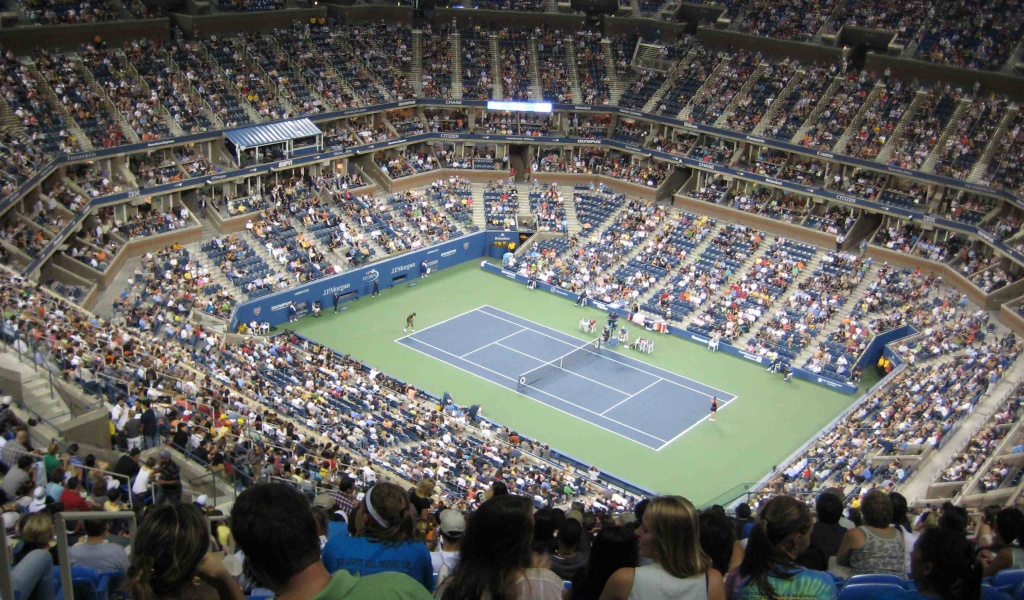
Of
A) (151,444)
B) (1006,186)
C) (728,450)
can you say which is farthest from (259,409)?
(1006,186)

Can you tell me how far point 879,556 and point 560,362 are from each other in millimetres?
34008

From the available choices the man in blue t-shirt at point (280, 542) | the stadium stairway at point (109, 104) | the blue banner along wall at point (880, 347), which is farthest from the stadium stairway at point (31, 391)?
the blue banner along wall at point (880, 347)

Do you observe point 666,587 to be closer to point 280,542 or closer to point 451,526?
point 451,526

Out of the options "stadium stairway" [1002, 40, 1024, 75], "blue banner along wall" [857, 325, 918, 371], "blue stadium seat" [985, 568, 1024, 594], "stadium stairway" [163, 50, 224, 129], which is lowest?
"blue banner along wall" [857, 325, 918, 371]

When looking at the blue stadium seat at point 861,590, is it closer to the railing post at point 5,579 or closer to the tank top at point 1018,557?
the tank top at point 1018,557

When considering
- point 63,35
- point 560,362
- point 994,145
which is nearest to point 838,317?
point 994,145

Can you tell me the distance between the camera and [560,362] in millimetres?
42812

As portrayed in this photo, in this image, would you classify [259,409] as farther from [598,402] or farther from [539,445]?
[598,402]

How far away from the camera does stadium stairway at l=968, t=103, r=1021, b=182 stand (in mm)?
46938

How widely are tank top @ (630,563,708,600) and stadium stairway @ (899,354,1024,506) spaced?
23.3 meters

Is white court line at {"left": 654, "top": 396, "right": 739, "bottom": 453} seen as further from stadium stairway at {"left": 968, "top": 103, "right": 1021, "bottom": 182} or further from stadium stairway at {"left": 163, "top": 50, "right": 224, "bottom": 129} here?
stadium stairway at {"left": 163, "top": 50, "right": 224, "bottom": 129}

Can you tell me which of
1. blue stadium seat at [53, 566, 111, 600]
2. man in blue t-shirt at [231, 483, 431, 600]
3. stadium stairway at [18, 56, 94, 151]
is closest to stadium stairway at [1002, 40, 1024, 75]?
stadium stairway at [18, 56, 94, 151]

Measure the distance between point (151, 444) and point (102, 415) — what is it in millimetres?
1185

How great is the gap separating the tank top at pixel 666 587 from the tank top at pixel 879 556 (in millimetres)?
3315
